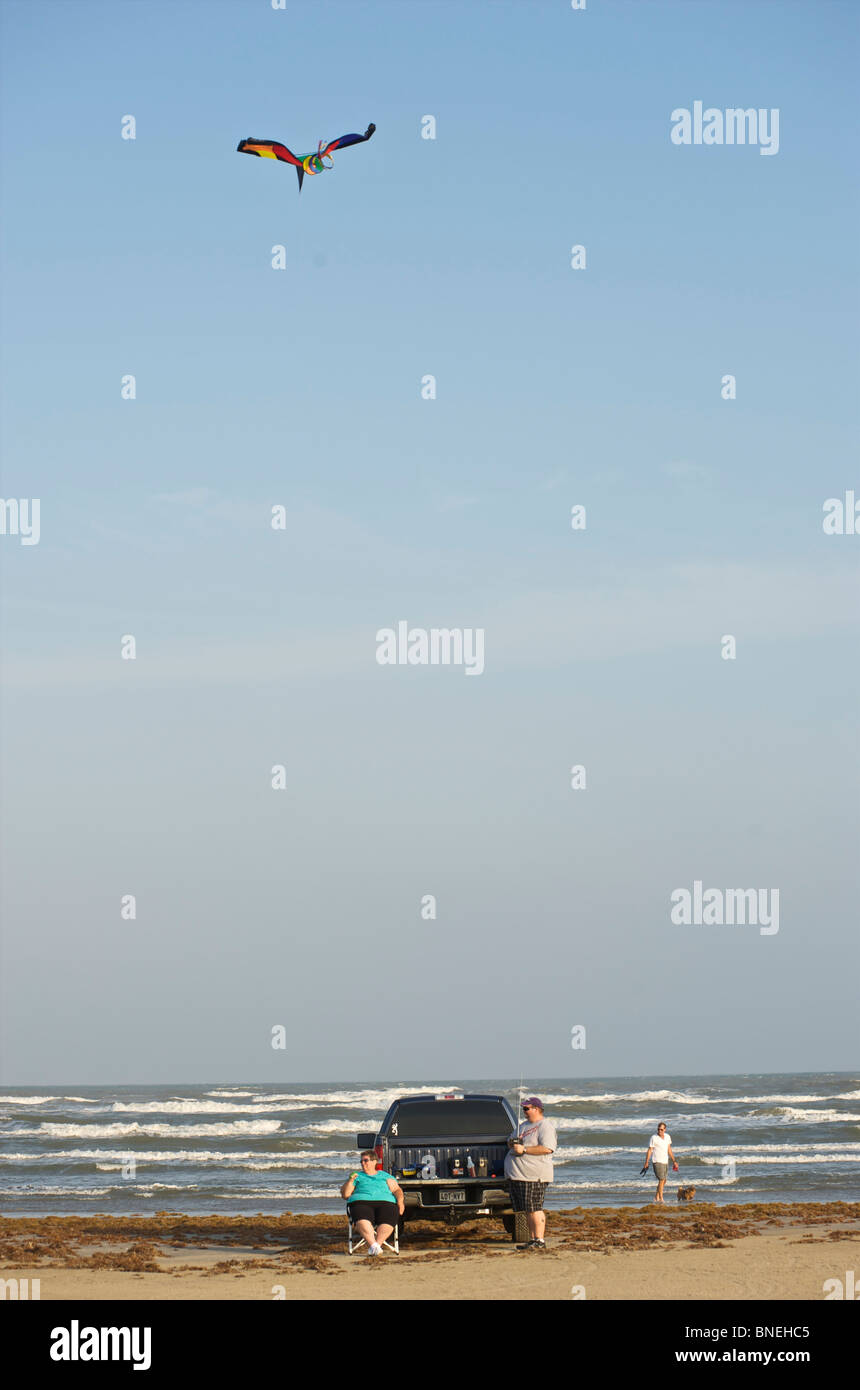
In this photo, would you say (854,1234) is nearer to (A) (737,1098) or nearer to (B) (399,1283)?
(B) (399,1283)

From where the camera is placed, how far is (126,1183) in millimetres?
28328

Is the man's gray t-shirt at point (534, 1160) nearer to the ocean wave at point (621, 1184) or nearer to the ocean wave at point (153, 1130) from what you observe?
the ocean wave at point (621, 1184)

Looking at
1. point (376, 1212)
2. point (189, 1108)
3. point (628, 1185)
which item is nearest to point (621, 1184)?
point (628, 1185)

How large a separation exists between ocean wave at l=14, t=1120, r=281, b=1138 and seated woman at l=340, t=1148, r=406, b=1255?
28.8 metres

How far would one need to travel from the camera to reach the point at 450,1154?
51.7 ft

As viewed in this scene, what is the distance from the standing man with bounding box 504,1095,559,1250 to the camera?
14.9 m

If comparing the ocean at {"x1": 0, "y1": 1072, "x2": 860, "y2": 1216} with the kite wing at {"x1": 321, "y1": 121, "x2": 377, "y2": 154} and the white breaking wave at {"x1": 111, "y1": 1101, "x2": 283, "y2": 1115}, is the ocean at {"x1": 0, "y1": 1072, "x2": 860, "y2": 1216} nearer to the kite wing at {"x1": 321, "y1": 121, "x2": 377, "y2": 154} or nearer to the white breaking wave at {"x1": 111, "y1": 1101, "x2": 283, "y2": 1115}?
the white breaking wave at {"x1": 111, "y1": 1101, "x2": 283, "y2": 1115}

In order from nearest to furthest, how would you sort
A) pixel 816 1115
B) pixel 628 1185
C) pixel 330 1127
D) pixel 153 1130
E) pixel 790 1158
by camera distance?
1. pixel 628 1185
2. pixel 790 1158
3. pixel 330 1127
4. pixel 153 1130
5. pixel 816 1115

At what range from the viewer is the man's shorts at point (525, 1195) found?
15023 mm

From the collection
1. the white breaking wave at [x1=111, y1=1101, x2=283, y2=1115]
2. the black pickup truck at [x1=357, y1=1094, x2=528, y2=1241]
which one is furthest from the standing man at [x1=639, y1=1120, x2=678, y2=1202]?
the white breaking wave at [x1=111, y1=1101, x2=283, y2=1115]

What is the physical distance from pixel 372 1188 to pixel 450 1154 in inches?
56.8

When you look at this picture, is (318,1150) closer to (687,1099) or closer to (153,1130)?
(153,1130)

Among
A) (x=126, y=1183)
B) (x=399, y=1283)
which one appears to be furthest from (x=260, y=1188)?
(x=399, y=1283)

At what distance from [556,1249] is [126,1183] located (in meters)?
15.8
